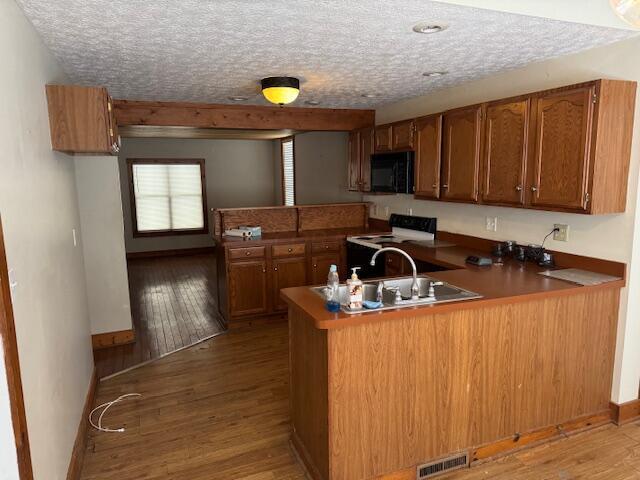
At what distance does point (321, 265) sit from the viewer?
481 centimetres

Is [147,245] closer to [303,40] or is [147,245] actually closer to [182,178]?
[182,178]

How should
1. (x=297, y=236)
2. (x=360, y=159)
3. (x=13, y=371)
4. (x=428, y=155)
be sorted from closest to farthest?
(x=13, y=371), (x=428, y=155), (x=297, y=236), (x=360, y=159)

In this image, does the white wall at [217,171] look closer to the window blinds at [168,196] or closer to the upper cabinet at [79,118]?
the window blinds at [168,196]

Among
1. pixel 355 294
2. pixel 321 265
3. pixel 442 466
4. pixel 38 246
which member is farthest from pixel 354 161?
pixel 38 246

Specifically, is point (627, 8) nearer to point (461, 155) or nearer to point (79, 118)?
point (461, 155)

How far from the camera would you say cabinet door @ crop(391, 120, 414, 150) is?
4.03 metres

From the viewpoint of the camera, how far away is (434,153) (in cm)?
373

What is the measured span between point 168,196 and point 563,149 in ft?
25.0

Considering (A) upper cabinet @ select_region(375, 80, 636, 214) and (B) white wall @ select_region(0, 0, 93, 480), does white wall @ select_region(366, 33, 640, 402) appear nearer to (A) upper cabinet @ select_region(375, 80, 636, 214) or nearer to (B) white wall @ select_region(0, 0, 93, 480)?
(A) upper cabinet @ select_region(375, 80, 636, 214)

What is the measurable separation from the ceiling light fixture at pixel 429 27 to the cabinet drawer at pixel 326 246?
108 inches

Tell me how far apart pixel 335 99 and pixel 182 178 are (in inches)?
210

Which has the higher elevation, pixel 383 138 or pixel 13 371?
pixel 383 138

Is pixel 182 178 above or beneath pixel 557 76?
beneath

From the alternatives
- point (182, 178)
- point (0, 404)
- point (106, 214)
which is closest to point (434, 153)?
point (106, 214)
